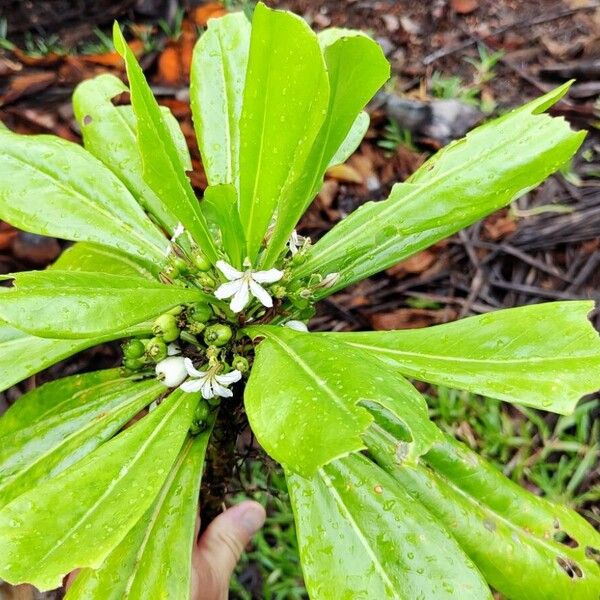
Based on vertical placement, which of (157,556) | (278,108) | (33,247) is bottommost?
(157,556)

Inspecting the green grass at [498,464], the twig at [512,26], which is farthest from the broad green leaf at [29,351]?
the twig at [512,26]

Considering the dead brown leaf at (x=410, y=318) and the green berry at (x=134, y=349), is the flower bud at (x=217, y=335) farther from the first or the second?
the dead brown leaf at (x=410, y=318)

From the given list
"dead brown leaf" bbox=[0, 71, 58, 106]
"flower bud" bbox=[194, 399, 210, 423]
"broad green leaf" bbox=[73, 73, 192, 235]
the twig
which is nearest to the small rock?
"dead brown leaf" bbox=[0, 71, 58, 106]

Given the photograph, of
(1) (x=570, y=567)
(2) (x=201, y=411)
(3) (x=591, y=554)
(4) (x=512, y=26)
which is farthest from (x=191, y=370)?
(4) (x=512, y=26)

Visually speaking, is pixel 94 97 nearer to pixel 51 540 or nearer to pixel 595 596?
pixel 51 540

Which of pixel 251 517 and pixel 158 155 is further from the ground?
pixel 158 155

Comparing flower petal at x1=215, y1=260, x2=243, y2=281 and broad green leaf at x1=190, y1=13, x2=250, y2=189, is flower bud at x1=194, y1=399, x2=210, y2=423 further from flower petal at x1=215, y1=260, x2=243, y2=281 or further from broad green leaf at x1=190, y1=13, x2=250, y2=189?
broad green leaf at x1=190, y1=13, x2=250, y2=189

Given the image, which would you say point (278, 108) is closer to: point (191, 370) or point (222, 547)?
point (191, 370)
